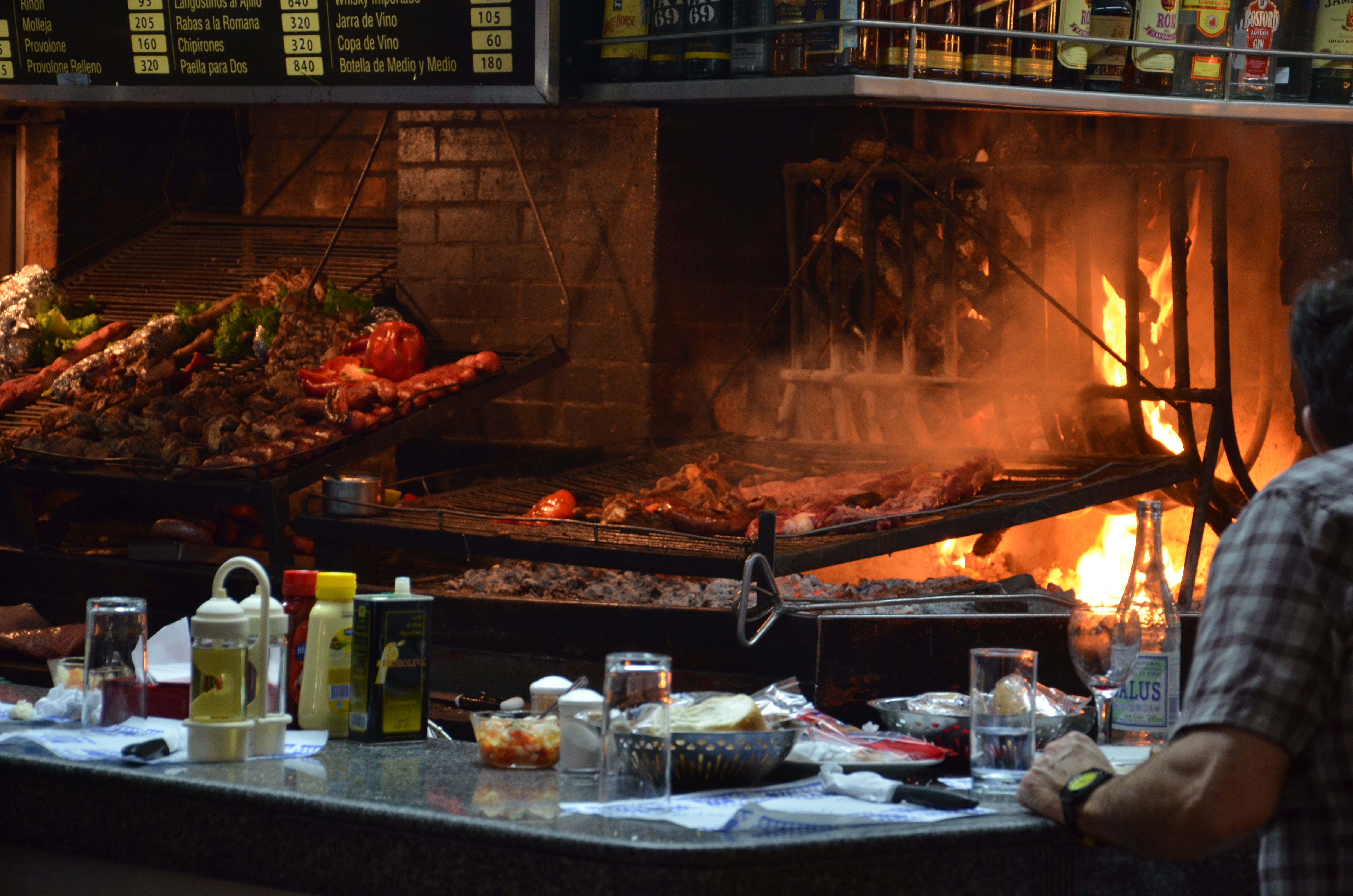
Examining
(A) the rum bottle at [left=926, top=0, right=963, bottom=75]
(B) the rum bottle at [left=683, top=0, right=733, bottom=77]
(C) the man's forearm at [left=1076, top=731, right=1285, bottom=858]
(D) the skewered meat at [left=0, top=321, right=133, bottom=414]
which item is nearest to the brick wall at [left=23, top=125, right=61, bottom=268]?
(D) the skewered meat at [left=0, top=321, right=133, bottom=414]

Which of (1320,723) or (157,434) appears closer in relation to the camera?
(1320,723)

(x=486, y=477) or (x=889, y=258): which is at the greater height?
(x=889, y=258)

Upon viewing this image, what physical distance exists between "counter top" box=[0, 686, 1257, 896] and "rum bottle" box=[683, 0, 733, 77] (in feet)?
8.15

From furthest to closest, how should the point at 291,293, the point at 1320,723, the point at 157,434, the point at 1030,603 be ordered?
the point at 291,293, the point at 157,434, the point at 1030,603, the point at 1320,723

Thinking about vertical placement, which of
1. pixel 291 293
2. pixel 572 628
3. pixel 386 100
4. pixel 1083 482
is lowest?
pixel 572 628

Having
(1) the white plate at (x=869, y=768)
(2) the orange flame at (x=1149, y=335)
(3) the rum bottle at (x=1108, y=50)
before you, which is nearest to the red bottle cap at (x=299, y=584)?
(1) the white plate at (x=869, y=768)

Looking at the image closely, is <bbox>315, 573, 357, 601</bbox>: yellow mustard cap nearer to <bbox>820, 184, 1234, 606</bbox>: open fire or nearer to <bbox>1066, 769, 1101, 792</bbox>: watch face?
<bbox>1066, 769, 1101, 792</bbox>: watch face

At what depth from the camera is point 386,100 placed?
522 centimetres

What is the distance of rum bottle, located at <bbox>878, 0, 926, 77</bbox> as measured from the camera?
4.27 m

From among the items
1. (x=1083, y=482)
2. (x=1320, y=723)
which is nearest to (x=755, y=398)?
(x=1083, y=482)

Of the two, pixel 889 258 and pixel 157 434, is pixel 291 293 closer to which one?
pixel 157 434

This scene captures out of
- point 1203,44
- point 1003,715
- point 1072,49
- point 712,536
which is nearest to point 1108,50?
point 1072,49

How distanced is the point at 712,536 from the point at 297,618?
1746mm

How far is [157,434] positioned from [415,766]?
360cm
